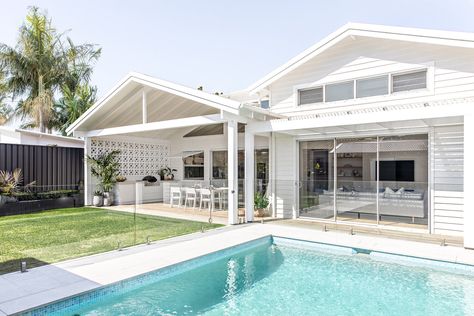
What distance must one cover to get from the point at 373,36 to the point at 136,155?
514 inches

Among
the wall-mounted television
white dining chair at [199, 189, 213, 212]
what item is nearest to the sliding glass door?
the wall-mounted television

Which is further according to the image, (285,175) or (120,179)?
(120,179)

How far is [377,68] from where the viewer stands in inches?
418

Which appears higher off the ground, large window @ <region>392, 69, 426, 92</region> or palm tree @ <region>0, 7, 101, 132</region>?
palm tree @ <region>0, 7, 101, 132</region>

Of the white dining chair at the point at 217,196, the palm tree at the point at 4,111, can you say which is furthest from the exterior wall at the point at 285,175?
the palm tree at the point at 4,111

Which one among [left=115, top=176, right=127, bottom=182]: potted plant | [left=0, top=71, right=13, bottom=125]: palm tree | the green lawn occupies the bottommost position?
the green lawn

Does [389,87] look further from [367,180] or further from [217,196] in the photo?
[217,196]

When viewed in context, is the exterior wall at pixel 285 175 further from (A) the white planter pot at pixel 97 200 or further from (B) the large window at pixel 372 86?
(A) the white planter pot at pixel 97 200

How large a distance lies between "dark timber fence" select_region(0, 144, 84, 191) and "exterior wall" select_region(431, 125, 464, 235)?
15958 millimetres

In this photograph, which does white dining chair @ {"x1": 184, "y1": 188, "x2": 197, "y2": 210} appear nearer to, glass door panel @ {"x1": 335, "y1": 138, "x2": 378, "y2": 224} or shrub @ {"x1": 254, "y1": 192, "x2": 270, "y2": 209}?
shrub @ {"x1": 254, "y1": 192, "x2": 270, "y2": 209}

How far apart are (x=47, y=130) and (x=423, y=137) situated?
30127 mm

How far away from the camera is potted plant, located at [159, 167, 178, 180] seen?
18.7 m

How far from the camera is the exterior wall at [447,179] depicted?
922 cm

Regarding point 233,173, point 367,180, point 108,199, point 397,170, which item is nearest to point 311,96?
point 367,180
